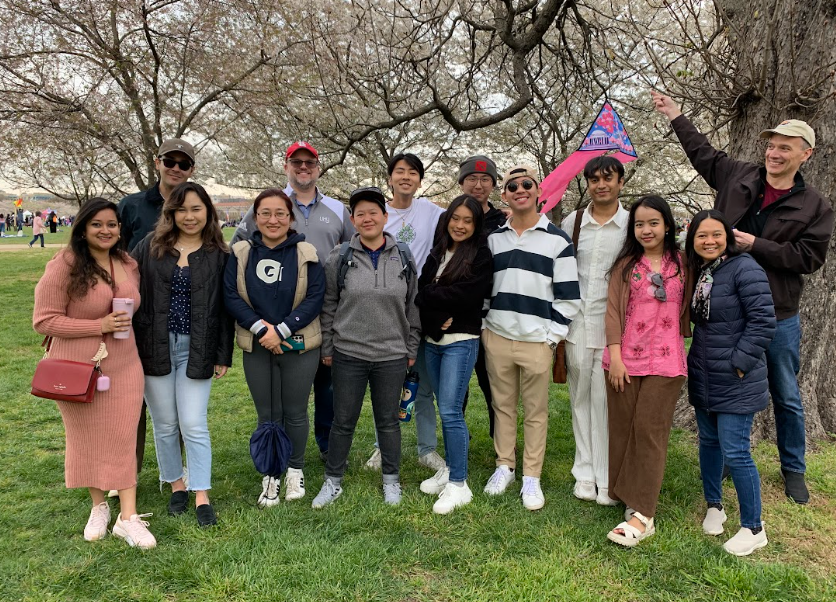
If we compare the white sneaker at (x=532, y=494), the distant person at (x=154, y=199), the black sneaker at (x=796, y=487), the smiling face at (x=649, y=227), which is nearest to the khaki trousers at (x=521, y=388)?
the white sneaker at (x=532, y=494)

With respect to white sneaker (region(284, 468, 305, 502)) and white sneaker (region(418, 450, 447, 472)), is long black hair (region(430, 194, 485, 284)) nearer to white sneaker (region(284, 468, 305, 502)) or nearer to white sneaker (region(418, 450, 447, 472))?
white sneaker (region(418, 450, 447, 472))

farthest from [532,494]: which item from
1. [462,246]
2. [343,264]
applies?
[343,264]

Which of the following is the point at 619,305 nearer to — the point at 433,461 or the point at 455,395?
the point at 455,395

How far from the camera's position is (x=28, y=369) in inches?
274

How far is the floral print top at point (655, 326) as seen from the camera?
123 inches

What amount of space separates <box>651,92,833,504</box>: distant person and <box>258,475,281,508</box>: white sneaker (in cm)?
307

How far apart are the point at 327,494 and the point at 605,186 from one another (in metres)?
2.55

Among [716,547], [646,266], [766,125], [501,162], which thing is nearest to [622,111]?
[501,162]

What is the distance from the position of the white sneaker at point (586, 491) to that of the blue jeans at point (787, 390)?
48.4 inches

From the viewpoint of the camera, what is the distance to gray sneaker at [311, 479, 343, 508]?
11.5 feet

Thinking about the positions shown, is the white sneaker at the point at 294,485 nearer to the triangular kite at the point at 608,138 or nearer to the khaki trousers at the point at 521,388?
the khaki trousers at the point at 521,388

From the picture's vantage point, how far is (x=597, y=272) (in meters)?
3.44

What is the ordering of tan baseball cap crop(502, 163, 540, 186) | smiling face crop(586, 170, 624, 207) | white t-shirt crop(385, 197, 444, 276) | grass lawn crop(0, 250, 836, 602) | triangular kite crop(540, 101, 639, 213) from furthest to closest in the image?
1. triangular kite crop(540, 101, 639, 213)
2. white t-shirt crop(385, 197, 444, 276)
3. tan baseball cap crop(502, 163, 540, 186)
4. smiling face crop(586, 170, 624, 207)
5. grass lawn crop(0, 250, 836, 602)

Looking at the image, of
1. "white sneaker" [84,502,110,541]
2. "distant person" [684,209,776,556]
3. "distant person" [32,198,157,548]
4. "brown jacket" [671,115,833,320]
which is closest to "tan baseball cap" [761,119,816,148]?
"brown jacket" [671,115,833,320]
